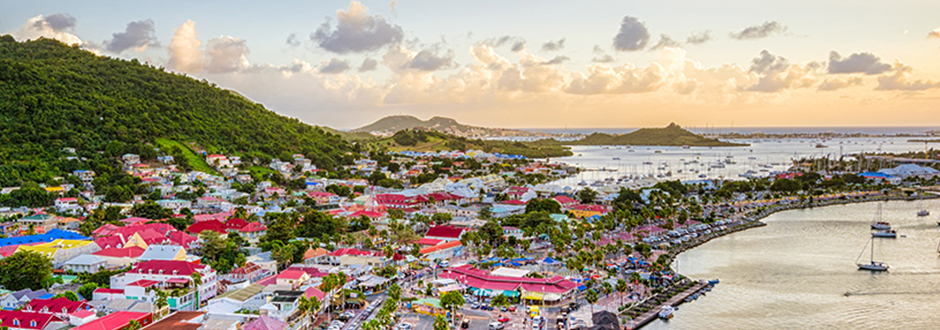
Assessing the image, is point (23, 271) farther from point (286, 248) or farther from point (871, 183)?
point (871, 183)

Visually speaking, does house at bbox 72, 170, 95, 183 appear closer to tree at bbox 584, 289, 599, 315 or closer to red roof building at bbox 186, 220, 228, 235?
red roof building at bbox 186, 220, 228, 235

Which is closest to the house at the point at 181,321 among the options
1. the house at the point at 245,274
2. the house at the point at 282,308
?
the house at the point at 282,308

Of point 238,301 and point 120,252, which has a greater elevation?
point 120,252

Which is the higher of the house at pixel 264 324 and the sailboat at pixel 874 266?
the house at pixel 264 324

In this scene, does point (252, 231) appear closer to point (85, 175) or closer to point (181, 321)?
point (181, 321)

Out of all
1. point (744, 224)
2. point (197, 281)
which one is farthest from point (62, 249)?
point (744, 224)

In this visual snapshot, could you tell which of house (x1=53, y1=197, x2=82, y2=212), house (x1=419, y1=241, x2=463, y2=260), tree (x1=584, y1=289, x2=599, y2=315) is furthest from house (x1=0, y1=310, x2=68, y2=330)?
house (x1=53, y1=197, x2=82, y2=212)

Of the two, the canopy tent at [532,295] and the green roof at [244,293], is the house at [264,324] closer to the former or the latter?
the green roof at [244,293]
